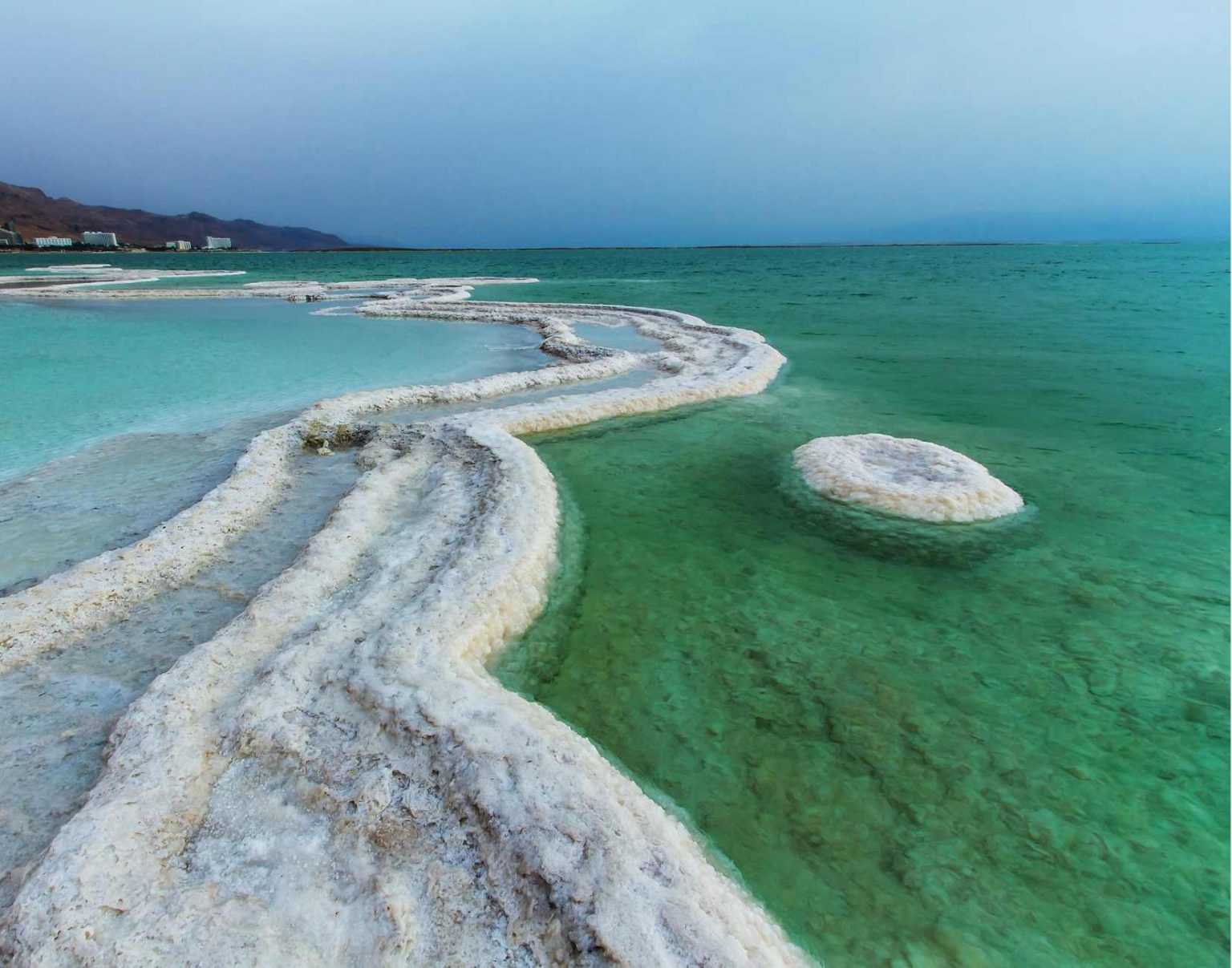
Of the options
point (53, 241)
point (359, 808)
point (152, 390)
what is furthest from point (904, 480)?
point (53, 241)

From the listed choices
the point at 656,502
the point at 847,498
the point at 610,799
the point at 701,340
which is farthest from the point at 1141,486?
the point at 701,340

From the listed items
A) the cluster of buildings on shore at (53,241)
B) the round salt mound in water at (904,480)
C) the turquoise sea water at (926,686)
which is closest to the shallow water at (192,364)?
the turquoise sea water at (926,686)

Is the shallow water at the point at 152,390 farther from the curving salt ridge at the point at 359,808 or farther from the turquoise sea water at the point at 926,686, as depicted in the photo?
the turquoise sea water at the point at 926,686

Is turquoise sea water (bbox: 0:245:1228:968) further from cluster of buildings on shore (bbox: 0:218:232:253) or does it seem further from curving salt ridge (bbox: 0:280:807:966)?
cluster of buildings on shore (bbox: 0:218:232:253)

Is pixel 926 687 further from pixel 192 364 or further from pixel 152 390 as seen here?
pixel 192 364

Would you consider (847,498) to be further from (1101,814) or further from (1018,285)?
(1018,285)

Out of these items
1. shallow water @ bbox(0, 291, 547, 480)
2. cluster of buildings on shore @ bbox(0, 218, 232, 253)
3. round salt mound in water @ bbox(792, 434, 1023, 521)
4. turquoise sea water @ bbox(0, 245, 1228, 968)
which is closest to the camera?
turquoise sea water @ bbox(0, 245, 1228, 968)

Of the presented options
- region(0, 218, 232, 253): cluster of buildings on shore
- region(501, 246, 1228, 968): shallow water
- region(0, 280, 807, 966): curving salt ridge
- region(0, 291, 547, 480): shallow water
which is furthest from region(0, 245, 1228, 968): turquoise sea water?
region(0, 218, 232, 253): cluster of buildings on shore
